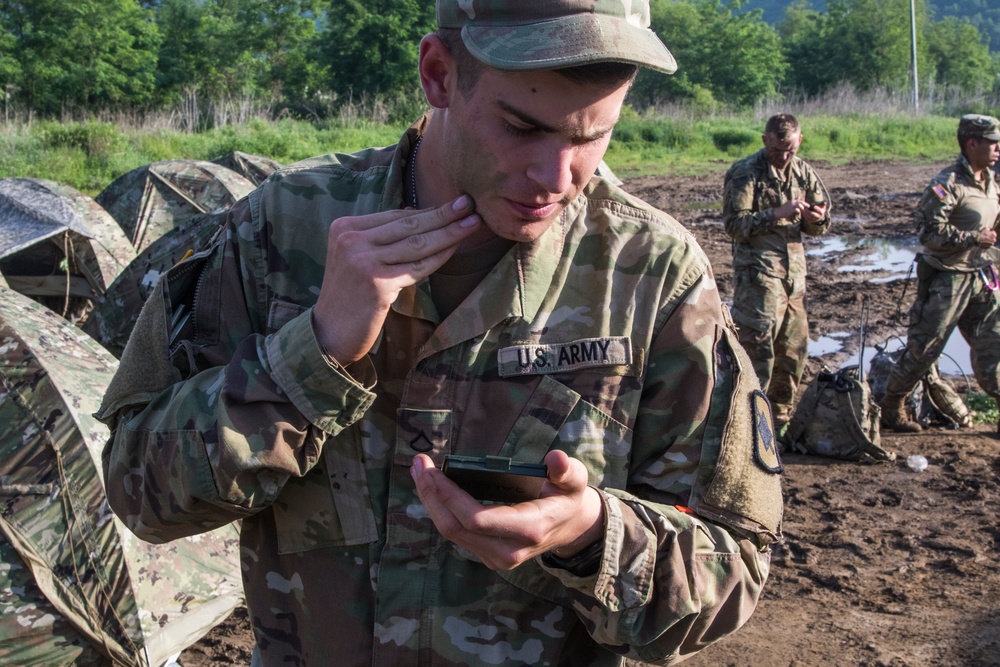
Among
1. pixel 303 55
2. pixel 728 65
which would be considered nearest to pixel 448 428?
pixel 303 55

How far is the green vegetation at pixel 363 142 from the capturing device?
17.6 m

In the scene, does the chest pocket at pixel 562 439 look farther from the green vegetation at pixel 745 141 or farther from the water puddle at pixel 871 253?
the green vegetation at pixel 745 141

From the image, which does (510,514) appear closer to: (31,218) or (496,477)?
(496,477)

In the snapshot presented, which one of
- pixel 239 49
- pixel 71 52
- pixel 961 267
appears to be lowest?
pixel 961 267

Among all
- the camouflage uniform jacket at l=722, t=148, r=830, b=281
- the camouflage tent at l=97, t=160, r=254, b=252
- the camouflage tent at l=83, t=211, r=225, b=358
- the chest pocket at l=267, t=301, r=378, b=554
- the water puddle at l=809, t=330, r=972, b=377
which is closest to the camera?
the chest pocket at l=267, t=301, r=378, b=554

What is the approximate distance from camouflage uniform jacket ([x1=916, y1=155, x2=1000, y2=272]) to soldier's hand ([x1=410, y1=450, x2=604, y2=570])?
6893 millimetres

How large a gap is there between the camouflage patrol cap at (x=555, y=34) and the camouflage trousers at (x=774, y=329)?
20.9 feet

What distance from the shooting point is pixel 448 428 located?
157cm

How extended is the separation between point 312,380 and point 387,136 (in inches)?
916

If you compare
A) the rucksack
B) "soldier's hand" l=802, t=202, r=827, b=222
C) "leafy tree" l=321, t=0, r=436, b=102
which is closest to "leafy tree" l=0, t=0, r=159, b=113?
"leafy tree" l=321, t=0, r=436, b=102

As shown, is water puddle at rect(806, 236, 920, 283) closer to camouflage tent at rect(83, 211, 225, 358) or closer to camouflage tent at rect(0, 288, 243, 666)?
camouflage tent at rect(83, 211, 225, 358)

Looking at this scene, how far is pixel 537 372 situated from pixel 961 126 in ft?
23.2

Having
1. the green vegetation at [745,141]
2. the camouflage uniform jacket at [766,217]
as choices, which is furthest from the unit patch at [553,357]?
the green vegetation at [745,141]

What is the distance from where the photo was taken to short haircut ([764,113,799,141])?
7.69 metres
